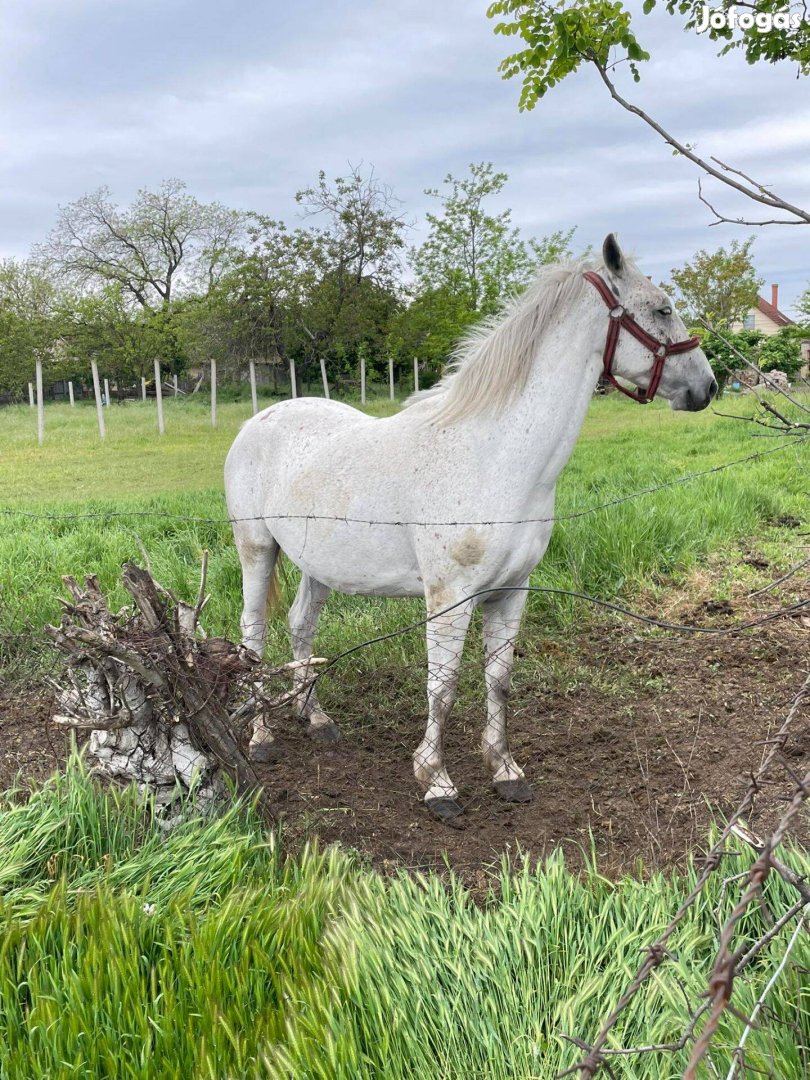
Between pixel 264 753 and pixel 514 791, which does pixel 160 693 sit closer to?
pixel 264 753

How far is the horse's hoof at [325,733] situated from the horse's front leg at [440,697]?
713 millimetres

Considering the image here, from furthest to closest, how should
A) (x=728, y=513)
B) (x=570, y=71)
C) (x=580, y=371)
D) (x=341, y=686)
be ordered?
(x=728, y=513) < (x=341, y=686) < (x=570, y=71) < (x=580, y=371)

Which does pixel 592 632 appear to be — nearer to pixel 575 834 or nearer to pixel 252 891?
pixel 575 834

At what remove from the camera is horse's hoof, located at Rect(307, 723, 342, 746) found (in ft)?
12.5

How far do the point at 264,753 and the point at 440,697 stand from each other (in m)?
1.05

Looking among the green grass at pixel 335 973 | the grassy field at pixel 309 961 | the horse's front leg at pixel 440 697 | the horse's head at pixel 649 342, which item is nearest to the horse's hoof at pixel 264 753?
the horse's front leg at pixel 440 697

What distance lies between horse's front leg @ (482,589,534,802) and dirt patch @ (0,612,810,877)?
9cm

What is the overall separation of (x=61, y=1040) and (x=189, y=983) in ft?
0.95

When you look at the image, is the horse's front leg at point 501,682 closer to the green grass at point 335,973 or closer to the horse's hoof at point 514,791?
the horse's hoof at point 514,791

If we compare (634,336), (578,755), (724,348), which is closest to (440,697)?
(578,755)

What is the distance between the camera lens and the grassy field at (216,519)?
5.07 meters

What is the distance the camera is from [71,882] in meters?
2.31

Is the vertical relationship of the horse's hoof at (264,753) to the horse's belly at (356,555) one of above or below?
below

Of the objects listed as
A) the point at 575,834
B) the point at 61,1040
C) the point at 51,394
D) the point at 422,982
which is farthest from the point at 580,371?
the point at 51,394
